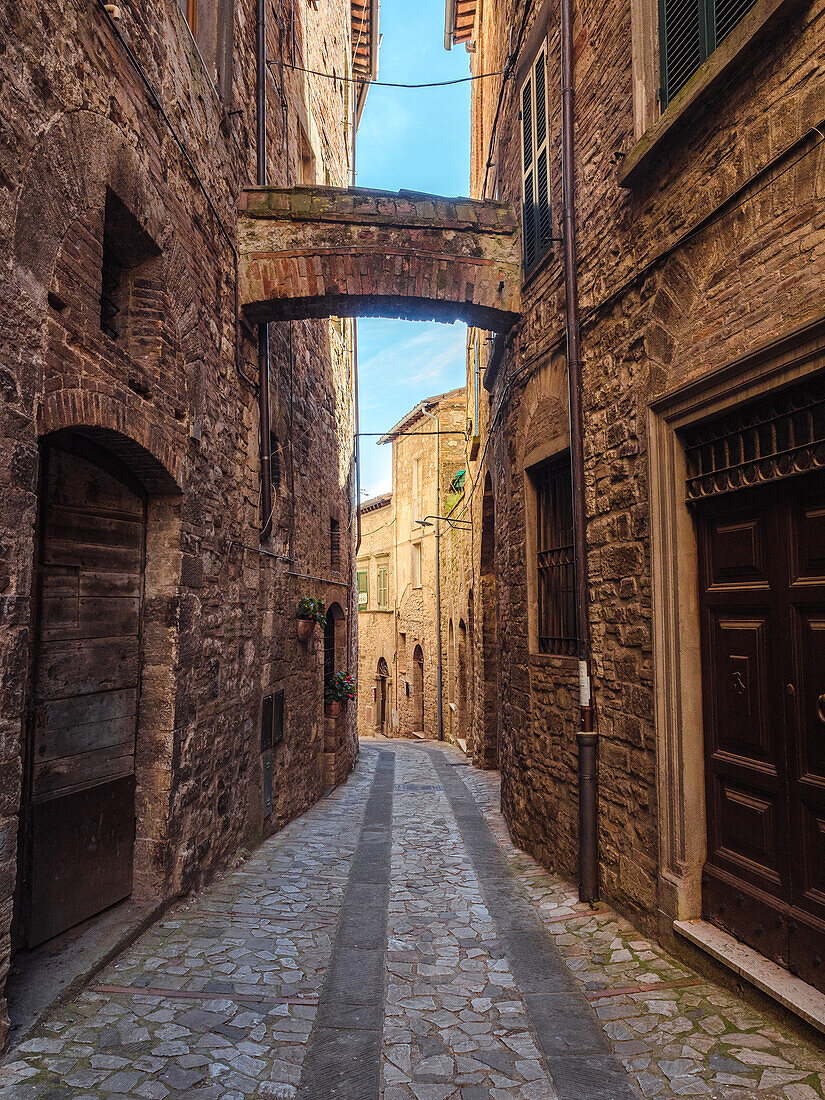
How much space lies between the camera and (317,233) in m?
6.05

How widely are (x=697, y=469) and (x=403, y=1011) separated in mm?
2876

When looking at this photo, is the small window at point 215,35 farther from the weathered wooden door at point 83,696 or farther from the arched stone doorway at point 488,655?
the arched stone doorway at point 488,655

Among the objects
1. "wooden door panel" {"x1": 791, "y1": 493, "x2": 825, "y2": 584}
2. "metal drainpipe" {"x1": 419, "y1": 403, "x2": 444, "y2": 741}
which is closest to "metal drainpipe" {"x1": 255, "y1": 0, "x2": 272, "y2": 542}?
"wooden door panel" {"x1": 791, "y1": 493, "x2": 825, "y2": 584}

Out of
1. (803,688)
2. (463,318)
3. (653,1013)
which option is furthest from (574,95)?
(653,1013)

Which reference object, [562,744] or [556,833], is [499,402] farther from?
[556,833]

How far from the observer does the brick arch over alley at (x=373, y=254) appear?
595 cm

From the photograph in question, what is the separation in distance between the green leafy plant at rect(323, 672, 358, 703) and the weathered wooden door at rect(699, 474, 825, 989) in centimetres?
715

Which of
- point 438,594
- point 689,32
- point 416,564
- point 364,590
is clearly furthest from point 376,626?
point 689,32

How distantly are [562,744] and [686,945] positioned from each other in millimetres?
1673

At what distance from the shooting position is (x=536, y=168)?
5938mm

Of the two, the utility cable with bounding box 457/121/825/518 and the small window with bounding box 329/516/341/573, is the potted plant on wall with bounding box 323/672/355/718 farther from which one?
the utility cable with bounding box 457/121/825/518

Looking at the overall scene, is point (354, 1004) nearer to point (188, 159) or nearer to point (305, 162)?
point (188, 159)

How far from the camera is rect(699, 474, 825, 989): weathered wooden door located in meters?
2.82

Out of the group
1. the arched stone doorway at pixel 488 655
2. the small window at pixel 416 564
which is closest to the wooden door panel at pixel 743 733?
the arched stone doorway at pixel 488 655
